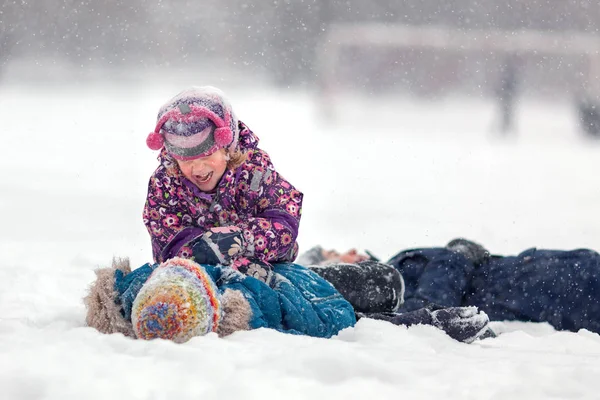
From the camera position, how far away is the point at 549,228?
15.2 ft

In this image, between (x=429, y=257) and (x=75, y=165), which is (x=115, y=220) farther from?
(x=429, y=257)

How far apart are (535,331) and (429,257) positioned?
43cm

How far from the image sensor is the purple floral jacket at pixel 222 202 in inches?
85.7

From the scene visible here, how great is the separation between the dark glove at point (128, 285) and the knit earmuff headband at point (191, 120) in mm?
346

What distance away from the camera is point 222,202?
2.20 metres

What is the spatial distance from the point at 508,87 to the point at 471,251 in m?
9.93

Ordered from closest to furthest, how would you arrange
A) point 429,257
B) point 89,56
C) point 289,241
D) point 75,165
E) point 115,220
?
point 289,241, point 429,257, point 115,220, point 75,165, point 89,56

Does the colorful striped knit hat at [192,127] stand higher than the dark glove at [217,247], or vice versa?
the colorful striped knit hat at [192,127]

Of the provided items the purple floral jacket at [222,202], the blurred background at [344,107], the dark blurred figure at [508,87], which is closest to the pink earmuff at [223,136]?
the purple floral jacket at [222,202]

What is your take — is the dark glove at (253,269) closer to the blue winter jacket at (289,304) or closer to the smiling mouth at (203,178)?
the blue winter jacket at (289,304)

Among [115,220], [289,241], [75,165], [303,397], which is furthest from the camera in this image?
[75,165]

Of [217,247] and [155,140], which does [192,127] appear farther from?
[217,247]

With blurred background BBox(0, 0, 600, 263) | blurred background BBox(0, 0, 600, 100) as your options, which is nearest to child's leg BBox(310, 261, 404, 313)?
blurred background BBox(0, 0, 600, 263)

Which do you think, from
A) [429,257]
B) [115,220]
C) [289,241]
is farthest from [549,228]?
[289,241]
